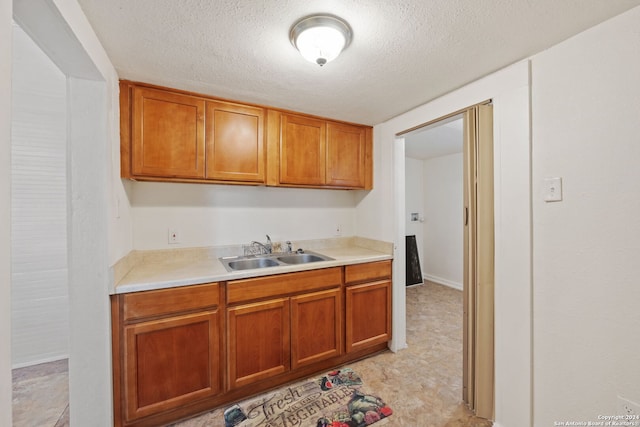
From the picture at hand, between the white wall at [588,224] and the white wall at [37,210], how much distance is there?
328 centimetres

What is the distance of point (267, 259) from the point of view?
2.27m

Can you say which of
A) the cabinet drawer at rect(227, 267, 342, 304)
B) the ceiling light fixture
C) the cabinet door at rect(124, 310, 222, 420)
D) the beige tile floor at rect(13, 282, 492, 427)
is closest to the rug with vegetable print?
the beige tile floor at rect(13, 282, 492, 427)

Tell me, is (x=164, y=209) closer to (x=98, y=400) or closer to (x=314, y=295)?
(x=98, y=400)

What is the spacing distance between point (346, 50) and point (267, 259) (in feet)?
5.40

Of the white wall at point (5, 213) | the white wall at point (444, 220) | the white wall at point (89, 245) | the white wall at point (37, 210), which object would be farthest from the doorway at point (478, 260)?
the white wall at point (37, 210)

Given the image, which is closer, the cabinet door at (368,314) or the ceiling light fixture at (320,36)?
the ceiling light fixture at (320,36)

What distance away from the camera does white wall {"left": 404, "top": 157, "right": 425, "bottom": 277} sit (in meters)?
4.62

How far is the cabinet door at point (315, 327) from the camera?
→ 1943mm

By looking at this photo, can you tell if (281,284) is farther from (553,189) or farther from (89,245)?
(553,189)

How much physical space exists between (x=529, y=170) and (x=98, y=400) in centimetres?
265

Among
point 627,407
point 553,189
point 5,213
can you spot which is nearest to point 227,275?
point 5,213

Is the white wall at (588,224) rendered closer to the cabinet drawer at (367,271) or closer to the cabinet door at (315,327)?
the cabinet drawer at (367,271)

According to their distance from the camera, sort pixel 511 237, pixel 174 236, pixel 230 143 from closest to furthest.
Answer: pixel 511 237, pixel 230 143, pixel 174 236

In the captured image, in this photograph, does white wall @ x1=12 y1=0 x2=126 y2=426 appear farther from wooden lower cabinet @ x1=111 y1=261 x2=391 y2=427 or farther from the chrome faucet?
the chrome faucet
